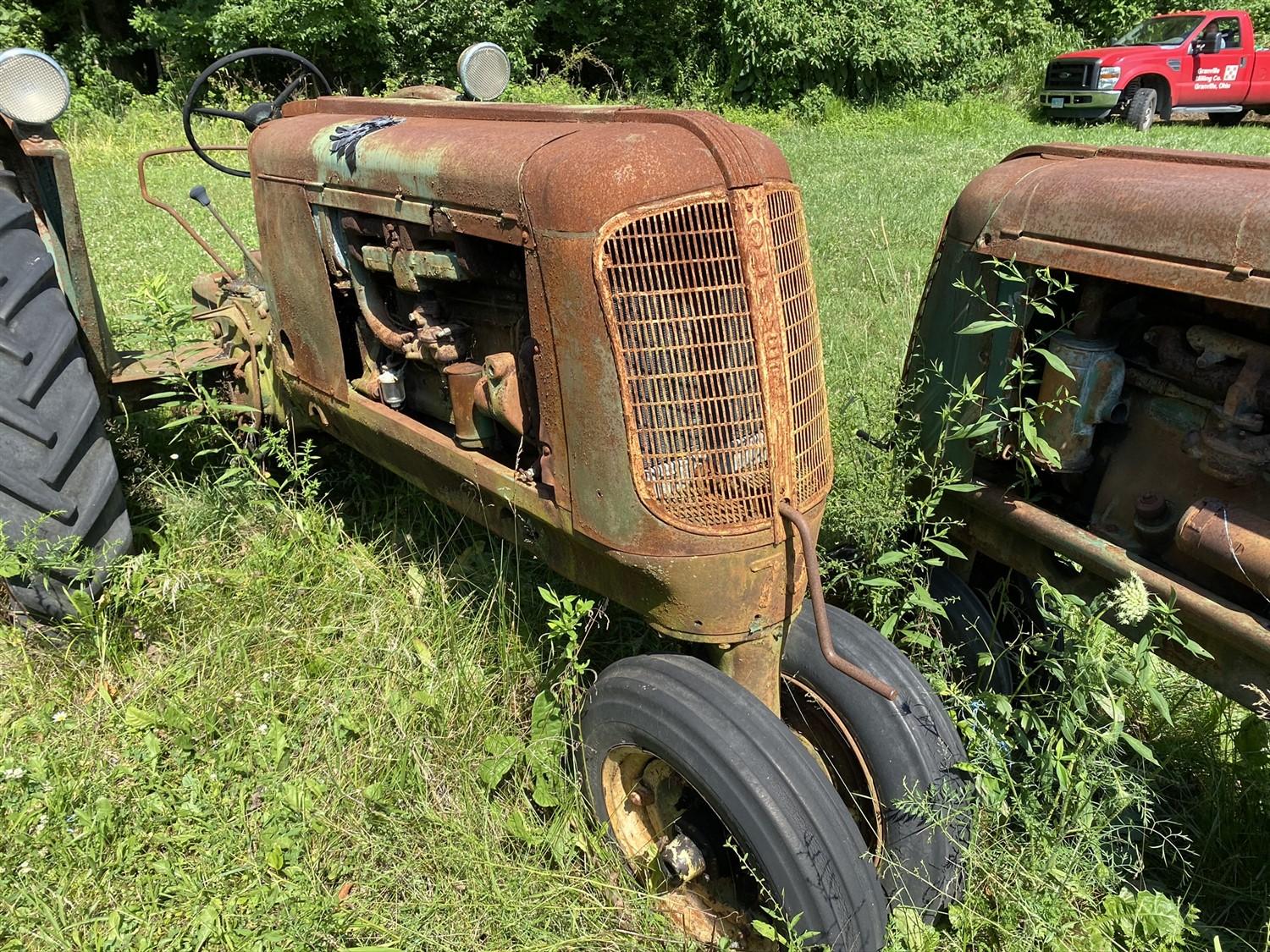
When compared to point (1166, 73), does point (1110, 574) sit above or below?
below

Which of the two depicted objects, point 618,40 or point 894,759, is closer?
point 894,759

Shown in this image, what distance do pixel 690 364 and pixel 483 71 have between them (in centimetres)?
174

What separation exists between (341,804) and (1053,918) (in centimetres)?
164

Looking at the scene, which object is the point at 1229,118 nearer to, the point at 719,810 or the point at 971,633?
the point at 971,633

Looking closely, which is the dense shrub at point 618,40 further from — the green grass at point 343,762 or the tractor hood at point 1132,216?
the tractor hood at point 1132,216

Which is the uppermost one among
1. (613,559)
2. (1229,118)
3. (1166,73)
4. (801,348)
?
(801,348)

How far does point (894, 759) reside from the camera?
2059mm

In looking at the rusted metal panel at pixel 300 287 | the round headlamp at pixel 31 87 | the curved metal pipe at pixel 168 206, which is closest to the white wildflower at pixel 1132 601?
the rusted metal panel at pixel 300 287

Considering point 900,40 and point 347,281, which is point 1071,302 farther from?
point 900,40

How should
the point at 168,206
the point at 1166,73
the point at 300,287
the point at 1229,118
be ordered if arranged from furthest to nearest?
the point at 1229,118, the point at 1166,73, the point at 168,206, the point at 300,287

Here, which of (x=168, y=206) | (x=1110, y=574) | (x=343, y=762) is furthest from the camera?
(x=168, y=206)

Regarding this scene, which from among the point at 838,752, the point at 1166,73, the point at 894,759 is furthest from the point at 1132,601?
the point at 1166,73

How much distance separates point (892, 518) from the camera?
2670 millimetres

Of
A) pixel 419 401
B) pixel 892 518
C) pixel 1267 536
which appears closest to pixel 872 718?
pixel 892 518
